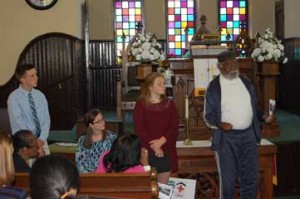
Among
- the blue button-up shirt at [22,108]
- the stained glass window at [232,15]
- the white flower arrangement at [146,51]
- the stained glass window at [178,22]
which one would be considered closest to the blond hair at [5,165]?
the blue button-up shirt at [22,108]

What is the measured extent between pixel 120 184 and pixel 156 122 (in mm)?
1316

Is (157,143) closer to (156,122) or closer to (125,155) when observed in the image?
(156,122)

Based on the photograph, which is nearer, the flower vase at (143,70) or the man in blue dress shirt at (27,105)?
the man in blue dress shirt at (27,105)

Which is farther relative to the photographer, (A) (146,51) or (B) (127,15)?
(B) (127,15)

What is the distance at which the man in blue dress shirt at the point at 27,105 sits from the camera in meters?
4.33

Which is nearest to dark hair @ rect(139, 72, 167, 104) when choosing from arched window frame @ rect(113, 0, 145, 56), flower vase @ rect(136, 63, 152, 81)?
flower vase @ rect(136, 63, 152, 81)

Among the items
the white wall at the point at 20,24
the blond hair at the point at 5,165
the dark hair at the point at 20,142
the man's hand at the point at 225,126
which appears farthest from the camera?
the white wall at the point at 20,24

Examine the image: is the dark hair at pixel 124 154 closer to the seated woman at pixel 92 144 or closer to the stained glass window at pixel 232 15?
the seated woman at pixel 92 144

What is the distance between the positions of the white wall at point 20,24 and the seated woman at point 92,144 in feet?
19.0

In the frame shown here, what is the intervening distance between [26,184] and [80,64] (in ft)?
23.4

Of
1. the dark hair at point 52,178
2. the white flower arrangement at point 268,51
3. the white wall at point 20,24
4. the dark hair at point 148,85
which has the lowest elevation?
the dark hair at point 52,178

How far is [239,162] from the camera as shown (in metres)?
4.29

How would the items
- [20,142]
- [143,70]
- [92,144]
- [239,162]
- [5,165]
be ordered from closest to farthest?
[5,165], [20,142], [92,144], [239,162], [143,70]

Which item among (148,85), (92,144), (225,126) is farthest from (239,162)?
(92,144)
